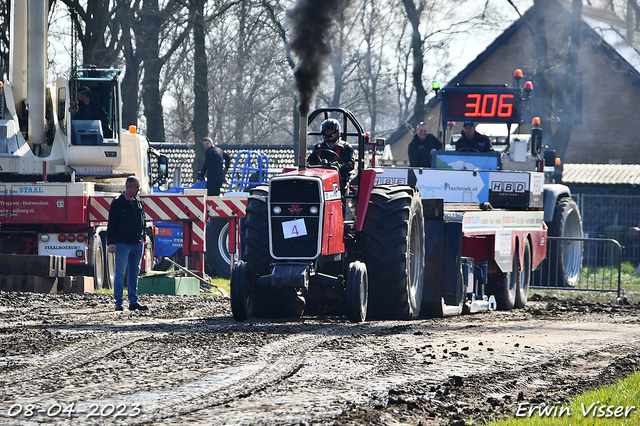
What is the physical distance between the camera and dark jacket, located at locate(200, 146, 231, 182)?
72.0 ft

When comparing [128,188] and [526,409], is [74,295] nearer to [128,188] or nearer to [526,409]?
[128,188]

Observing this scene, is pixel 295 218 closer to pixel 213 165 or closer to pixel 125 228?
pixel 125 228

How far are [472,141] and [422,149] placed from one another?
95 cm

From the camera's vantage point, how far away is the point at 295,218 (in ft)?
31.3

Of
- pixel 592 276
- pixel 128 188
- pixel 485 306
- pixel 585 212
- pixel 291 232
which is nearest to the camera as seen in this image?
pixel 291 232

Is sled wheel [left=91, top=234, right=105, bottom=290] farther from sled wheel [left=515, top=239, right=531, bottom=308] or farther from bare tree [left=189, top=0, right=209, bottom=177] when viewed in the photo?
bare tree [left=189, top=0, right=209, bottom=177]

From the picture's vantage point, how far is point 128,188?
1212cm

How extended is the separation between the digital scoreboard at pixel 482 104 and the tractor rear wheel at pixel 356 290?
7.16m

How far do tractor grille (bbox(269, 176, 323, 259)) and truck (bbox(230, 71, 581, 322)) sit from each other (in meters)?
0.01

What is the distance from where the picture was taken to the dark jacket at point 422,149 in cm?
1633

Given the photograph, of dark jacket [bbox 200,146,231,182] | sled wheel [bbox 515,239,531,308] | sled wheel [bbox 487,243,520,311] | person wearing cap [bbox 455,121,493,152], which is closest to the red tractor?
sled wheel [bbox 487,243,520,311]

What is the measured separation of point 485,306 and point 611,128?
26.4 metres

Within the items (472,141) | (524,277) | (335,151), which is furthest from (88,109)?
(524,277)

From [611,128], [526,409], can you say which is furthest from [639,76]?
[526,409]
